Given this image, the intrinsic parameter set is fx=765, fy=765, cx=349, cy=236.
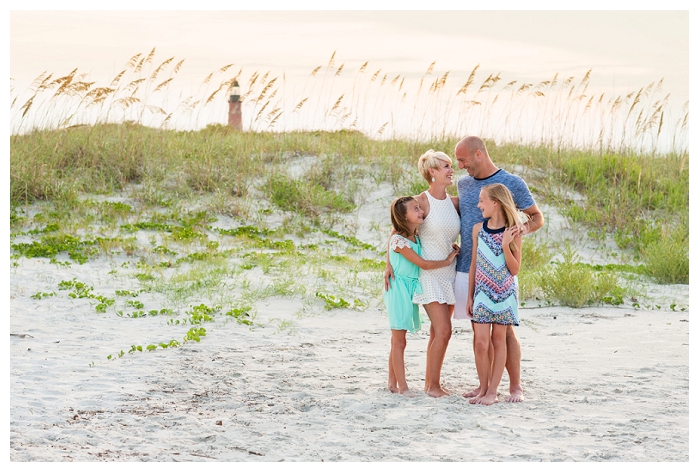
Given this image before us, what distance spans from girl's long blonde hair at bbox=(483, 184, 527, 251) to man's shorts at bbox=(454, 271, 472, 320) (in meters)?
0.58

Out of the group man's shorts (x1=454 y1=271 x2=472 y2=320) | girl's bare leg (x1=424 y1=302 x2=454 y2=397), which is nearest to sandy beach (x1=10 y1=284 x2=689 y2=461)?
girl's bare leg (x1=424 y1=302 x2=454 y2=397)

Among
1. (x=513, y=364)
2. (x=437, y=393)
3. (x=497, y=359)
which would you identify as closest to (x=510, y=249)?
(x=497, y=359)

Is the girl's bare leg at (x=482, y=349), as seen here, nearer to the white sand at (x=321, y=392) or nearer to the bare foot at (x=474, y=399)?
the bare foot at (x=474, y=399)

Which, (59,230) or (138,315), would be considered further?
(59,230)

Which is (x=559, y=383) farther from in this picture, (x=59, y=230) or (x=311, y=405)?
(x=59, y=230)

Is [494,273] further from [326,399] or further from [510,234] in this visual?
[326,399]

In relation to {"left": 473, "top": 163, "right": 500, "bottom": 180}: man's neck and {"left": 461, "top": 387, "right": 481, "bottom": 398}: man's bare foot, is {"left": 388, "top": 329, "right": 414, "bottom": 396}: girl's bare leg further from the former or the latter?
{"left": 473, "top": 163, "right": 500, "bottom": 180}: man's neck

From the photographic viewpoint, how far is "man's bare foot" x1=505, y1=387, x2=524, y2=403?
5.78 meters

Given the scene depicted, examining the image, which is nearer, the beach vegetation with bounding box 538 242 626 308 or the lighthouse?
the beach vegetation with bounding box 538 242 626 308

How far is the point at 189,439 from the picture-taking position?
4.98m

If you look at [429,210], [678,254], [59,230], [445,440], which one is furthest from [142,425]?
[678,254]

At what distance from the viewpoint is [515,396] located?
579cm

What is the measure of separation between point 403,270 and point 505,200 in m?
0.94

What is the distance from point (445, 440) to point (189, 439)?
5.45 ft
